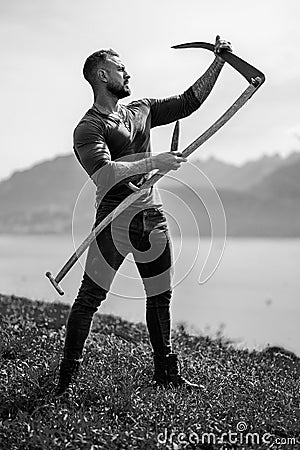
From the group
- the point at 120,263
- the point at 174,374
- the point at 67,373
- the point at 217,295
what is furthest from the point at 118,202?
the point at 217,295

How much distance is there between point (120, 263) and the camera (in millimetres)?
5480

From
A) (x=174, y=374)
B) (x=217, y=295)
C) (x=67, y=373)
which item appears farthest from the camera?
(x=217, y=295)

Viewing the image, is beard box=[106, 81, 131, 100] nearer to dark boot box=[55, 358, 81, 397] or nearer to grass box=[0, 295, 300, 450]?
dark boot box=[55, 358, 81, 397]

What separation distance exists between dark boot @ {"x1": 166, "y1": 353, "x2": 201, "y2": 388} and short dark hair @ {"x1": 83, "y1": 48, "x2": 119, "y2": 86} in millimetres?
2068

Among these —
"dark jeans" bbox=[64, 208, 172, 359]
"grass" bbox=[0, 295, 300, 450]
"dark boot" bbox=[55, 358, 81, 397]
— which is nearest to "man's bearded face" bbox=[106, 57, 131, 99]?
"dark jeans" bbox=[64, 208, 172, 359]

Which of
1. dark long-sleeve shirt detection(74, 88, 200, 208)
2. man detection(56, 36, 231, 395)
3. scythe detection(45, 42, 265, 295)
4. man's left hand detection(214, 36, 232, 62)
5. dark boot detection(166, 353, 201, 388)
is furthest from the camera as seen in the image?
dark boot detection(166, 353, 201, 388)

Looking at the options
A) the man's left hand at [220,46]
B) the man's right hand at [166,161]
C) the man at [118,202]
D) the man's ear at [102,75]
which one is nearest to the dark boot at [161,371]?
the man at [118,202]

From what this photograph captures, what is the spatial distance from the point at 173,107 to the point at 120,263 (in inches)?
48.9

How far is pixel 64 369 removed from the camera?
17.7 feet

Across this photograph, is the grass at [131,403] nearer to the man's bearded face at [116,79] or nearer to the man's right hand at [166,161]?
the man's right hand at [166,161]

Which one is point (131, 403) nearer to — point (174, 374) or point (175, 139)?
point (174, 374)

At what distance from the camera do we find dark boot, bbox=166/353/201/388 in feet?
18.7

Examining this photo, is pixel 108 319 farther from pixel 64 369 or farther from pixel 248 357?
pixel 64 369

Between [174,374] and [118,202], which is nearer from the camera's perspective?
[118,202]
